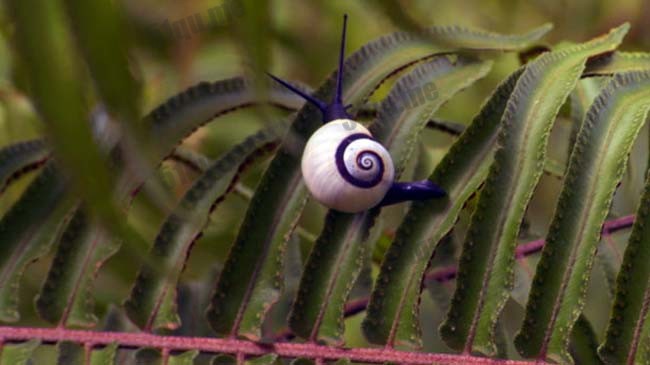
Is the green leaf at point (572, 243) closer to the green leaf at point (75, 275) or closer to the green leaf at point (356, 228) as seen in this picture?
the green leaf at point (356, 228)

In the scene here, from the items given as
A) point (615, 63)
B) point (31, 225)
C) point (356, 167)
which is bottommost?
point (31, 225)

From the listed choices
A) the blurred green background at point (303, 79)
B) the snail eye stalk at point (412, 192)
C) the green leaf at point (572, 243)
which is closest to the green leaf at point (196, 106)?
the blurred green background at point (303, 79)

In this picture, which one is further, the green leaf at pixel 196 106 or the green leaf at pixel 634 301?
the green leaf at pixel 196 106

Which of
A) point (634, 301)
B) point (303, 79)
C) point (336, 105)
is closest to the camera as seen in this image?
point (634, 301)

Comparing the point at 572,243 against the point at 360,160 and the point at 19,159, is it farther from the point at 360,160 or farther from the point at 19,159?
the point at 19,159

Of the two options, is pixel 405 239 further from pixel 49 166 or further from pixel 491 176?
pixel 49 166

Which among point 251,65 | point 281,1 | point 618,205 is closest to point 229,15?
point 251,65

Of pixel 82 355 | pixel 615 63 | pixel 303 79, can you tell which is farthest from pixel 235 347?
pixel 303 79
